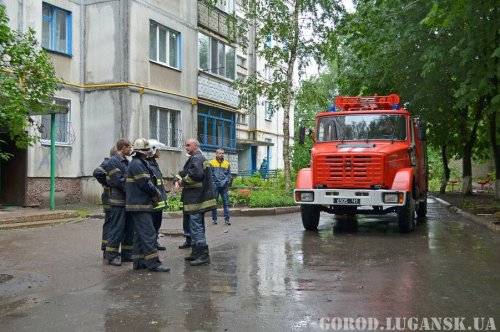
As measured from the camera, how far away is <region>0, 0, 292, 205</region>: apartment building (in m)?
16.7

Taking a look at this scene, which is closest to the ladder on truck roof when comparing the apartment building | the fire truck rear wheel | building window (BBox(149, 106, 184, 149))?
the fire truck rear wheel

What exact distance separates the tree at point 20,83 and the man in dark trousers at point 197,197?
2438 mm

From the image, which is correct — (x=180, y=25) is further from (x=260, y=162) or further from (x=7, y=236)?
(x=260, y=162)

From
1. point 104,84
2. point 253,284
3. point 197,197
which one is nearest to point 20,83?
point 197,197

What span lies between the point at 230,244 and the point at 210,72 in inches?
589

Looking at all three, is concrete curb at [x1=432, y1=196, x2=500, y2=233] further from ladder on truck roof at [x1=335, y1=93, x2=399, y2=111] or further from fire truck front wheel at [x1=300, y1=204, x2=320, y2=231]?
fire truck front wheel at [x1=300, y1=204, x2=320, y2=231]

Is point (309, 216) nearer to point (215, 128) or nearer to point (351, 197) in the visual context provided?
point (351, 197)

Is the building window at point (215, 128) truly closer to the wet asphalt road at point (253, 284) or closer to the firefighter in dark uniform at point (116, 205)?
the wet asphalt road at point (253, 284)

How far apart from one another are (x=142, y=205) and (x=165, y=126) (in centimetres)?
1338

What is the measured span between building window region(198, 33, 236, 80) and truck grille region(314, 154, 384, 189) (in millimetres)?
13181

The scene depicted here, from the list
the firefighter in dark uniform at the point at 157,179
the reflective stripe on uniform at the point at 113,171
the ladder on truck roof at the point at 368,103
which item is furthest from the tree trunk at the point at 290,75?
the reflective stripe on uniform at the point at 113,171

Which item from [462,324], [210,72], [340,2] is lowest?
[462,324]

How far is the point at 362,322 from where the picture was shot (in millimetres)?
4883

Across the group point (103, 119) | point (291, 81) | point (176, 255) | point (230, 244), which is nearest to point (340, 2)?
point (291, 81)
